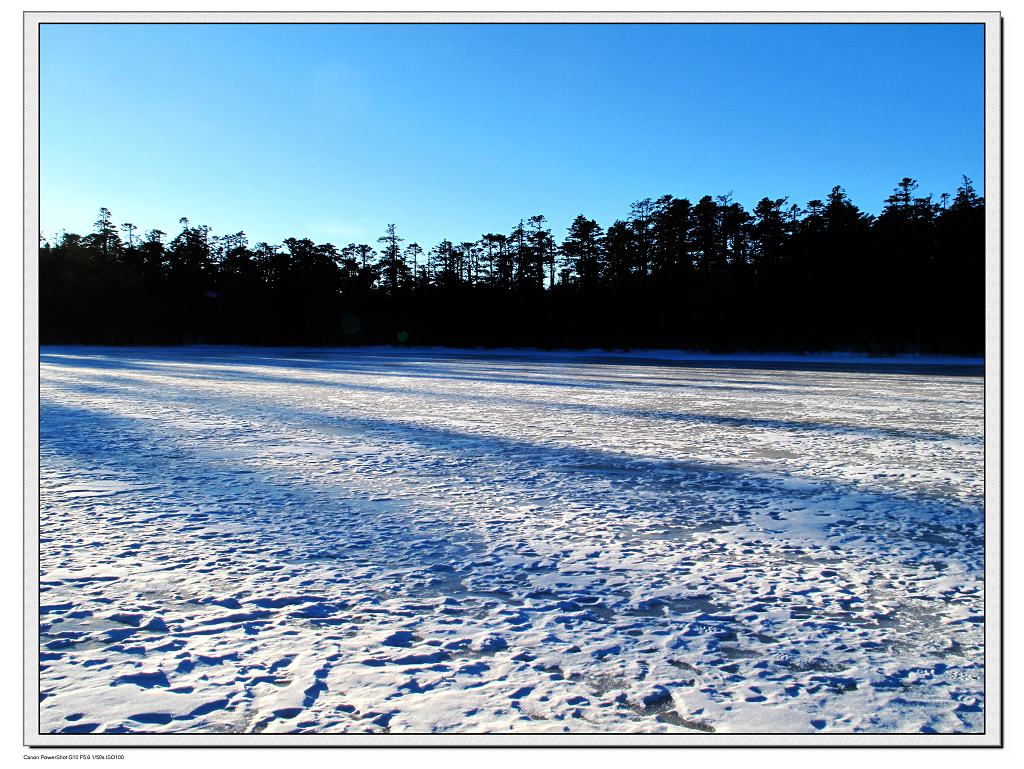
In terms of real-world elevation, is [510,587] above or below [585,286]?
below

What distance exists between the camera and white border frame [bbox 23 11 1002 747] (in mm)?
1578

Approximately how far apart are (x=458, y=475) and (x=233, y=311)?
53.2 m

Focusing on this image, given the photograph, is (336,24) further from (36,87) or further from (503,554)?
(503,554)

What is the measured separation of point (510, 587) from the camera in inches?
97.1

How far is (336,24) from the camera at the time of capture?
2.57 meters

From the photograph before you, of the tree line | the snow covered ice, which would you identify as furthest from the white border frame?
the tree line

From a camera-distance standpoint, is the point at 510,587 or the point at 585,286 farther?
the point at 585,286
